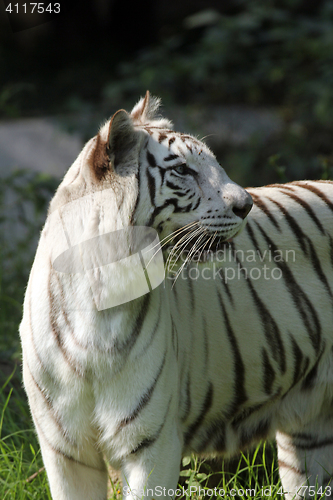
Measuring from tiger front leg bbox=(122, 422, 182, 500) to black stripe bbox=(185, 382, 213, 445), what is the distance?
0.28 m

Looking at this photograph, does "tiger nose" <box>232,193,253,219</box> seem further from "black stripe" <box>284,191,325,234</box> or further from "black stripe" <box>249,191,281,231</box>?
"black stripe" <box>284,191,325,234</box>

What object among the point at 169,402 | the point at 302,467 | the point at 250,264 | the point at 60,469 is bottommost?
the point at 302,467

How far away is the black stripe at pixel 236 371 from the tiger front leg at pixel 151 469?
435 mm

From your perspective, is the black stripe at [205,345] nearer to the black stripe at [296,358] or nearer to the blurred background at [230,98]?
the black stripe at [296,358]

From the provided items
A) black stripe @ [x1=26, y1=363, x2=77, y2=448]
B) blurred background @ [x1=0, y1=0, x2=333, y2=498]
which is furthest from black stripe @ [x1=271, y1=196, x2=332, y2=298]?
blurred background @ [x1=0, y1=0, x2=333, y2=498]

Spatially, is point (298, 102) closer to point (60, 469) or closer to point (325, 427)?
point (325, 427)

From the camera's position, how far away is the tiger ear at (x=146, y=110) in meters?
1.88

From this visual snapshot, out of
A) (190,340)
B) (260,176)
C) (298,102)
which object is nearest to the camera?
(190,340)

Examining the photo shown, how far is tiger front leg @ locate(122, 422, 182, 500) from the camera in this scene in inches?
64.0

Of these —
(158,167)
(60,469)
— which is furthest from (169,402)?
(158,167)

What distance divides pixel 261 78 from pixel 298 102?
1.77ft

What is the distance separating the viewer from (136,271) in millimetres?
1664

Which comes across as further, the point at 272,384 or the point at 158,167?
the point at 272,384

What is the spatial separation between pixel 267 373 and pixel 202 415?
11.7 inches
